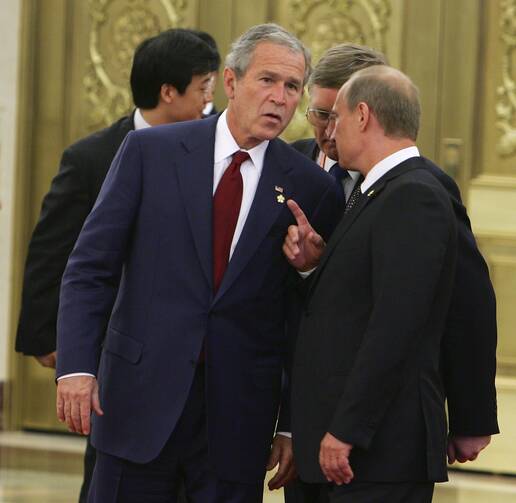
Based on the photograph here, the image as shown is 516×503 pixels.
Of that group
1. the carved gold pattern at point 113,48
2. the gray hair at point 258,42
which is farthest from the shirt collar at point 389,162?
the carved gold pattern at point 113,48

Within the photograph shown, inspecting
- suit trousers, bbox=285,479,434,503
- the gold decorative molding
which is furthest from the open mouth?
the gold decorative molding

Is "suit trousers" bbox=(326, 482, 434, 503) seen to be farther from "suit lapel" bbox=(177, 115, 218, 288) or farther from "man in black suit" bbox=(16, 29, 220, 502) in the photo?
"man in black suit" bbox=(16, 29, 220, 502)

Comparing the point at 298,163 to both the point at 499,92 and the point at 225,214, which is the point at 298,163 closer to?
the point at 225,214

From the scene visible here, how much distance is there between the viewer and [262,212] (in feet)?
10.1

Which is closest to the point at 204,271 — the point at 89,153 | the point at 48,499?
the point at 89,153

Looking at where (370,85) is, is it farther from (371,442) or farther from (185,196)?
(371,442)

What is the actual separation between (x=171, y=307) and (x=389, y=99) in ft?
2.26

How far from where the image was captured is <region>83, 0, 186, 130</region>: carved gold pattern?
6090 mm

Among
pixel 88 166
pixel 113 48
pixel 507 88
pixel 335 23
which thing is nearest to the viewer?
pixel 88 166

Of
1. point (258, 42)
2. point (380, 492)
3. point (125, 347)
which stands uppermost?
point (258, 42)

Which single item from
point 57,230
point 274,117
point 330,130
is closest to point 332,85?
point 330,130

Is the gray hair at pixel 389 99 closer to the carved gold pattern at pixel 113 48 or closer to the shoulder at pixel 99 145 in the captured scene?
the shoulder at pixel 99 145

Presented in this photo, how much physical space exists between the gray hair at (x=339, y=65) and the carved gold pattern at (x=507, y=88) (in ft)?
7.43

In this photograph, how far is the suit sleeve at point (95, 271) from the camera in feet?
9.89
